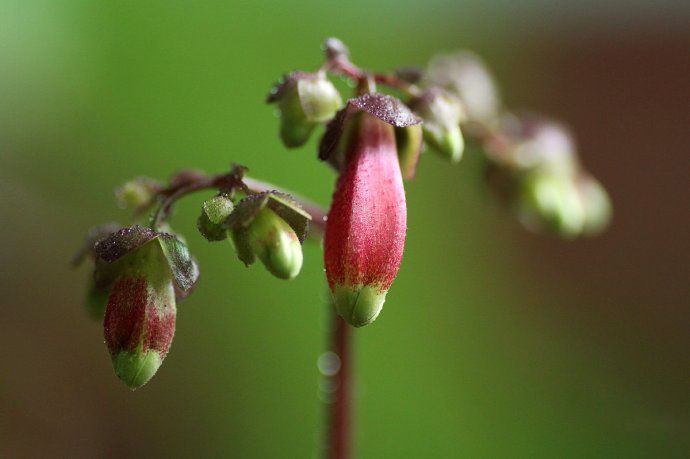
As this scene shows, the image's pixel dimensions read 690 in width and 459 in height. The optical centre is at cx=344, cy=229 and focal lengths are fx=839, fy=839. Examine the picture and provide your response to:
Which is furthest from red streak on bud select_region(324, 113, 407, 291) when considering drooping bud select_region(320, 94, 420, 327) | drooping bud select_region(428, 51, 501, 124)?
drooping bud select_region(428, 51, 501, 124)

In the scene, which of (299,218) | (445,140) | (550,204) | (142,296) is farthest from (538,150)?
(142,296)

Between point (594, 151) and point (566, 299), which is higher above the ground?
point (594, 151)

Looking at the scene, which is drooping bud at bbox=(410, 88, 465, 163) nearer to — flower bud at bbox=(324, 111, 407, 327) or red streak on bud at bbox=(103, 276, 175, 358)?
flower bud at bbox=(324, 111, 407, 327)

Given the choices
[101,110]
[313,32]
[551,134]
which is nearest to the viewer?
[551,134]

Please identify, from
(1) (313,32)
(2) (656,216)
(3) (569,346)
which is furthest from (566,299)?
(1) (313,32)

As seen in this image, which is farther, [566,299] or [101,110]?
[566,299]

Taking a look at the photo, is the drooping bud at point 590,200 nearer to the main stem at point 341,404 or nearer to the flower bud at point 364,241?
the main stem at point 341,404

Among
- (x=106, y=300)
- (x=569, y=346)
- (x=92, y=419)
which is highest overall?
(x=569, y=346)

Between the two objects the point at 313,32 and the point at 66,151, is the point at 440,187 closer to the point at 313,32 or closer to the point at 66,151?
the point at 313,32
